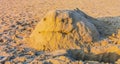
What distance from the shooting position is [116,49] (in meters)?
4.69

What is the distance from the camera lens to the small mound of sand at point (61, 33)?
16.0ft

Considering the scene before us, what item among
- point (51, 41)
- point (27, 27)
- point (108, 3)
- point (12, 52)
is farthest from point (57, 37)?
point (108, 3)

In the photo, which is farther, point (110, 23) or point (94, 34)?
point (110, 23)

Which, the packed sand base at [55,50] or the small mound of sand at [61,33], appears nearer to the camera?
the packed sand base at [55,50]

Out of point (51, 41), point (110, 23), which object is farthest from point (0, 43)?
point (110, 23)

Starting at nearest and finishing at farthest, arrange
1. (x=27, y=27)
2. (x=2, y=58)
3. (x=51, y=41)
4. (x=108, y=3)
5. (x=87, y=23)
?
(x=2, y=58) → (x=51, y=41) → (x=87, y=23) → (x=27, y=27) → (x=108, y=3)

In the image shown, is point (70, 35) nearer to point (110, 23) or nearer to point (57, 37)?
point (57, 37)

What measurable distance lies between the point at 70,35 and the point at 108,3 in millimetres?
6058

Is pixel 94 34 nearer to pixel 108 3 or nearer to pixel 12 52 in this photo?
pixel 12 52

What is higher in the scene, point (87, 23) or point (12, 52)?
point (87, 23)

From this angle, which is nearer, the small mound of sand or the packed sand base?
the packed sand base

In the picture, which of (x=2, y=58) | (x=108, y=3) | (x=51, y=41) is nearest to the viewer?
(x=2, y=58)

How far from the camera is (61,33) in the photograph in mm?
4949

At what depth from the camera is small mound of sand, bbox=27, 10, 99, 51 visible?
16.0ft
